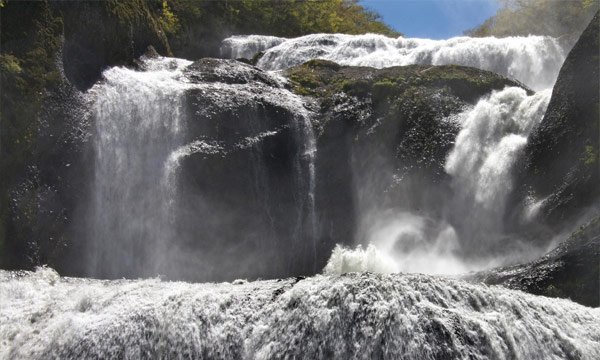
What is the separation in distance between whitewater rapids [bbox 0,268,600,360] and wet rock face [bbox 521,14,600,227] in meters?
4.11

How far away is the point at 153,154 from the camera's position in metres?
17.2

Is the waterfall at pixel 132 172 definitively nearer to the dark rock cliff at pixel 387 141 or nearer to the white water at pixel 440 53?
the dark rock cliff at pixel 387 141

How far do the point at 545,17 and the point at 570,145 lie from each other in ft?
58.7

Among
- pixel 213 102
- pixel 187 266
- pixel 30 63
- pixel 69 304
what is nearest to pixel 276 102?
pixel 213 102

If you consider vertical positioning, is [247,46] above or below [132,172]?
above

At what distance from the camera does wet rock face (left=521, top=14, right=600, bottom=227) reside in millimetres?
13617

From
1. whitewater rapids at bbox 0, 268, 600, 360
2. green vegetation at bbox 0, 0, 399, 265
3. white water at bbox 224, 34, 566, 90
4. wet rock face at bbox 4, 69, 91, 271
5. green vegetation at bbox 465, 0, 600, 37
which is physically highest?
green vegetation at bbox 465, 0, 600, 37

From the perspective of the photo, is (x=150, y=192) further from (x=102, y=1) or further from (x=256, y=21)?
(x=256, y=21)

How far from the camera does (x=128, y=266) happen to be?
53.7 feet

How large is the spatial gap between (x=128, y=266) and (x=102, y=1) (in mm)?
7021

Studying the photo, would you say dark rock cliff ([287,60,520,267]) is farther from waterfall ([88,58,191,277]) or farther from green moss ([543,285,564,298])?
green moss ([543,285,564,298])

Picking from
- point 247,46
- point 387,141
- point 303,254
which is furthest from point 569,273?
point 247,46

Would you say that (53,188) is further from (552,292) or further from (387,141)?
(552,292)

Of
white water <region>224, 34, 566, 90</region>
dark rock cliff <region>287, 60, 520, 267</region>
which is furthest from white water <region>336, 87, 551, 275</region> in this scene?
white water <region>224, 34, 566, 90</region>
